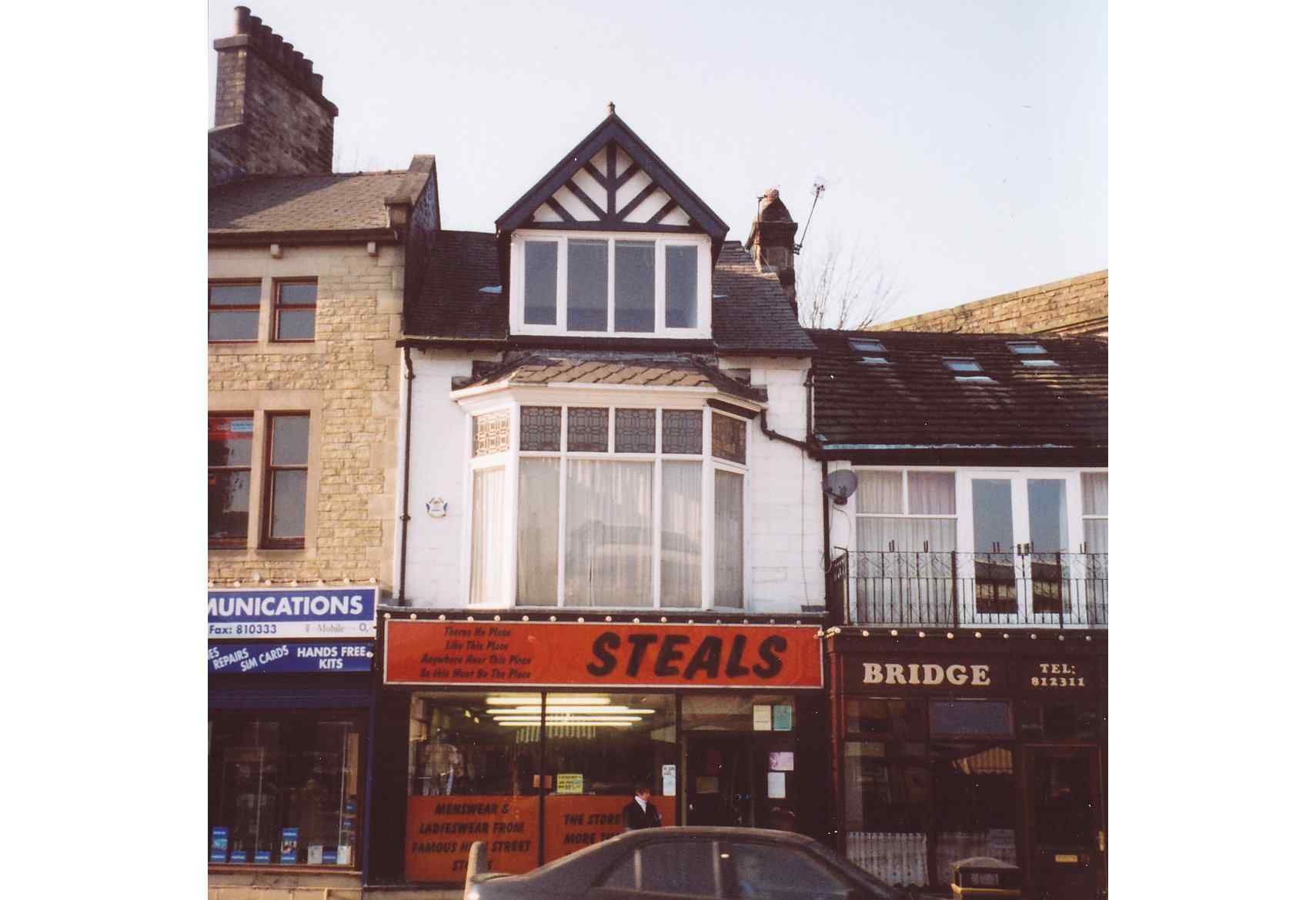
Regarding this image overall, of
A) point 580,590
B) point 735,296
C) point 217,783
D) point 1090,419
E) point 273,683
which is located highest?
point 735,296

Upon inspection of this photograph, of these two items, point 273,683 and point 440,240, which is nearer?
point 273,683

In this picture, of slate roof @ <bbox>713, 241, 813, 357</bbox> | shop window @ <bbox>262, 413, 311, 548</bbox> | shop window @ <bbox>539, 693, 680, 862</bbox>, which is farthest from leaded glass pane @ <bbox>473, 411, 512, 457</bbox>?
shop window @ <bbox>539, 693, 680, 862</bbox>

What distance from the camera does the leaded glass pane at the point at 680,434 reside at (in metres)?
11.2

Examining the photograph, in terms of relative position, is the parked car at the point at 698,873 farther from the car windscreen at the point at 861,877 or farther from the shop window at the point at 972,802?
the shop window at the point at 972,802

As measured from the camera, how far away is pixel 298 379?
37.2ft

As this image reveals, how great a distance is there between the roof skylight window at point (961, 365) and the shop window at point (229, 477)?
21.8 ft

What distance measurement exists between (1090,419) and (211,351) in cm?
802

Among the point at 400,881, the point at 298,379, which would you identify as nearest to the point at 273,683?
the point at 400,881

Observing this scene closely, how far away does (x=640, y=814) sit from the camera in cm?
995

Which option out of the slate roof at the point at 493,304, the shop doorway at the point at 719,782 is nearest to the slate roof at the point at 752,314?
the slate roof at the point at 493,304

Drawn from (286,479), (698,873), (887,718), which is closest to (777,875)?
(698,873)

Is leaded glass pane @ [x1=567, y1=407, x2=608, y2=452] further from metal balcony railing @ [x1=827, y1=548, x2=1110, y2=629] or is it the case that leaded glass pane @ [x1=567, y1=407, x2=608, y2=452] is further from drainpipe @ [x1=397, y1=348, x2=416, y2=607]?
metal balcony railing @ [x1=827, y1=548, x2=1110, y2=629]

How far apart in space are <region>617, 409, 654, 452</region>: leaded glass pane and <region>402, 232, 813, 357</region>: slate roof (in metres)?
1.05

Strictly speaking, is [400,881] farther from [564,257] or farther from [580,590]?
[564,257]
